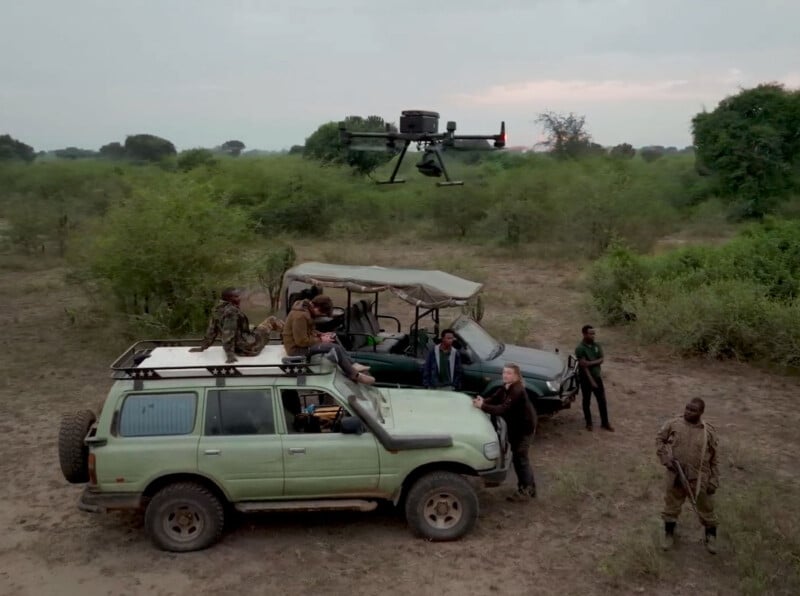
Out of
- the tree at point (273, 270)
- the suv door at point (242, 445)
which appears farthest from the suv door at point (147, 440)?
the tree at point (273, 270)

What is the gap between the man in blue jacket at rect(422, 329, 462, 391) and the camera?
8641 millimetres

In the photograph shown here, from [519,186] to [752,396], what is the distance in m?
18.4

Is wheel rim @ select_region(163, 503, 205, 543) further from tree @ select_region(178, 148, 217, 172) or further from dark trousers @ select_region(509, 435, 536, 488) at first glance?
tree @ select_region(178, 148, 217, 172)

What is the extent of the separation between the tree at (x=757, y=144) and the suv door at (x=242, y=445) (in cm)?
2783

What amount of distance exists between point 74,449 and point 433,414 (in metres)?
3.10

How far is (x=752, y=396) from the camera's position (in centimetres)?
1070

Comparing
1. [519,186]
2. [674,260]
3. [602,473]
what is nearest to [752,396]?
[602,473]

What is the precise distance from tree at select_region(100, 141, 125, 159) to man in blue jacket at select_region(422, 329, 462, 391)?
58.8 metres

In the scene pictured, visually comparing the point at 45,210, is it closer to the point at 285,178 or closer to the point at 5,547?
the point at 285,178

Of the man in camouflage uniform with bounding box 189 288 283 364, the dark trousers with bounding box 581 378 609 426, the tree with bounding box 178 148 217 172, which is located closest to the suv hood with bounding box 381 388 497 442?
the man in camouflage uniform with bounding box 189 288 283 364

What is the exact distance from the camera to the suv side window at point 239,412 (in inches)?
253

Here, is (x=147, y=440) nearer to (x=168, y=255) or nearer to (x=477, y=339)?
(x=477, y=339)

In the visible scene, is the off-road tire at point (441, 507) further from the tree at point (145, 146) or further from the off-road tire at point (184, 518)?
the tree at point (145, 146)

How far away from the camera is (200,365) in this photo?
665 centimetres
